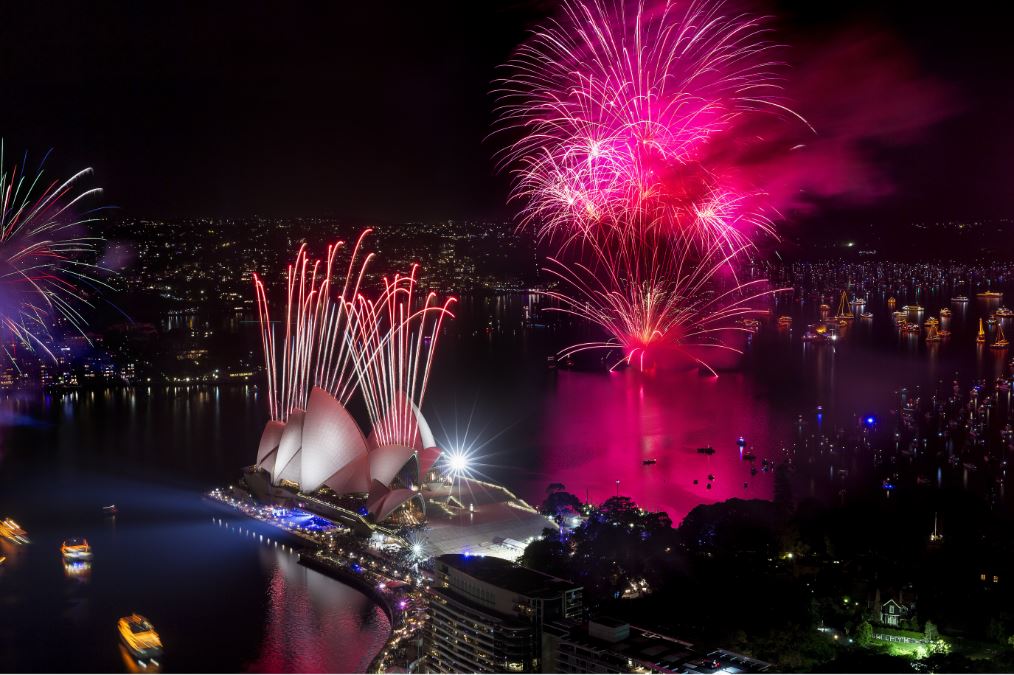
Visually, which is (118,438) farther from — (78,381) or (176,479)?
(78,381)

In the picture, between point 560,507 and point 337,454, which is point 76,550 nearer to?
point 337,454

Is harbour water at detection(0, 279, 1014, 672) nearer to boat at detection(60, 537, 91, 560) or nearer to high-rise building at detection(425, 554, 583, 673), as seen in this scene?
boat at detection(60, 537, 91, 560)

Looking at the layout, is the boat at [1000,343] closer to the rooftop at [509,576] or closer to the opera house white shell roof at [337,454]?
the opera house white shell roof at [337,454]

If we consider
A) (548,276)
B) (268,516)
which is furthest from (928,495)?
(548,276)

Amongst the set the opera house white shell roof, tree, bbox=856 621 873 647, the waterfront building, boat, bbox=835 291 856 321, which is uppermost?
boat, bbox=835 291 856 321

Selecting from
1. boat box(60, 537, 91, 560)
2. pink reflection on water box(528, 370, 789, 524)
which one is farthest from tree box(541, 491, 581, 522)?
boat box(60, 537, 91, 560)

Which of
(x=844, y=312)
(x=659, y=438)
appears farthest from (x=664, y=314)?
(x=844, y=312)
